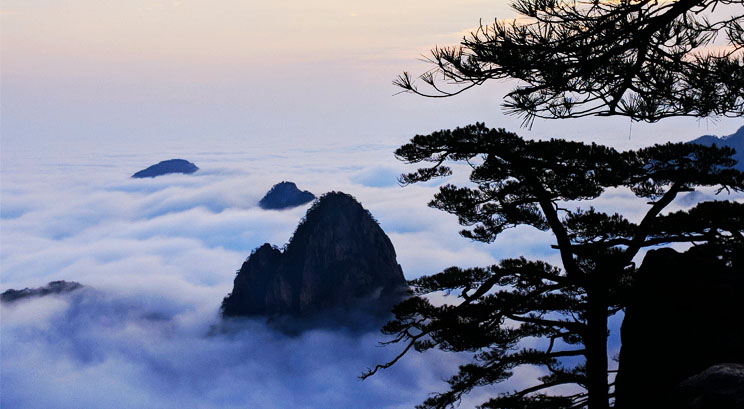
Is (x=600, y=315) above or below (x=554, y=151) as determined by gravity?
below

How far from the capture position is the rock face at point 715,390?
4.01m

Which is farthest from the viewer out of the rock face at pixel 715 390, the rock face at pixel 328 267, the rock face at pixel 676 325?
the rock face at pixel 328 267

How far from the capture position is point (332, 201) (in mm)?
131750

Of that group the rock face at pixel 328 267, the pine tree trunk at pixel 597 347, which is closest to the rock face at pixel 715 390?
the pine tree trunk at pixel 597 347

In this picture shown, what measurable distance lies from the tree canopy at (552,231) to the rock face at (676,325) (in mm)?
1541

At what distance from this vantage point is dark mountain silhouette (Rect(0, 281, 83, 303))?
540 ft

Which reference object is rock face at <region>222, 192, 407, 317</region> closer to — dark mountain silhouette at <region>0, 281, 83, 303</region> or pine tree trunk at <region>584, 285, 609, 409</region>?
dark mountain silhouette at <region>0, 281, 83, 303</region>

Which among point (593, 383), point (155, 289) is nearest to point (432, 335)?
point (593, 383)

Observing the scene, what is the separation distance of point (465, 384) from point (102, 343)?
169644 millimetres

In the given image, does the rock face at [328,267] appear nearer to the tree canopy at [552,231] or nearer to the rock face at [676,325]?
the tree canopy at [552,231]

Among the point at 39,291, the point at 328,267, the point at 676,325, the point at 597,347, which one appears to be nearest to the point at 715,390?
the point at 676,325

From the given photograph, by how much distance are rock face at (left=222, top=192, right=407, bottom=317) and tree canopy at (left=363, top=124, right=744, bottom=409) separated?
398 ft

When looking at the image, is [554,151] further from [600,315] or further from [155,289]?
[155,289]

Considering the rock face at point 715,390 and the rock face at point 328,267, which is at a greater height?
the rock face at point 328,267
